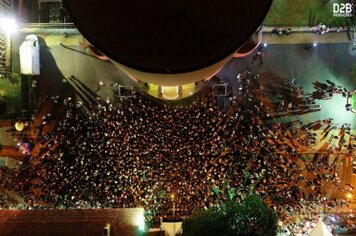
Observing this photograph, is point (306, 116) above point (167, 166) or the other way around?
above

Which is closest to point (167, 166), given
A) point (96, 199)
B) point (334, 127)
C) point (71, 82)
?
point (96, 199)

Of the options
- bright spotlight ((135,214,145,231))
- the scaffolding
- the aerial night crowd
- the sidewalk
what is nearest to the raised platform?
bright spotlight ((135,214,145,231))

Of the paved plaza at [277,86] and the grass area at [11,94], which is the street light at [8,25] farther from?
the grass area at [11,94]

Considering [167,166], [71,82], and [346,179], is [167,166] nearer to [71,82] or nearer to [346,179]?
[71,82]

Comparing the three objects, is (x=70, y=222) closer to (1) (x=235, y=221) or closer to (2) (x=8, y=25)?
(1) (x=235, y=221)

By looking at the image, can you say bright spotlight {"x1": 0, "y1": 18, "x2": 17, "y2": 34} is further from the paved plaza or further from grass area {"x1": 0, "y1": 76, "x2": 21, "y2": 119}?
grass area {"x1": 0, "y1": 76, "x2": 21, "y2": 119}

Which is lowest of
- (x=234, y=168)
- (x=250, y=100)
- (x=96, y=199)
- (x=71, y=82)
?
(x=96, y=199)

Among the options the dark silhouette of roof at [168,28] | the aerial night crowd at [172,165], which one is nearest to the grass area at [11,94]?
the aerial night crowd at [172,165]
